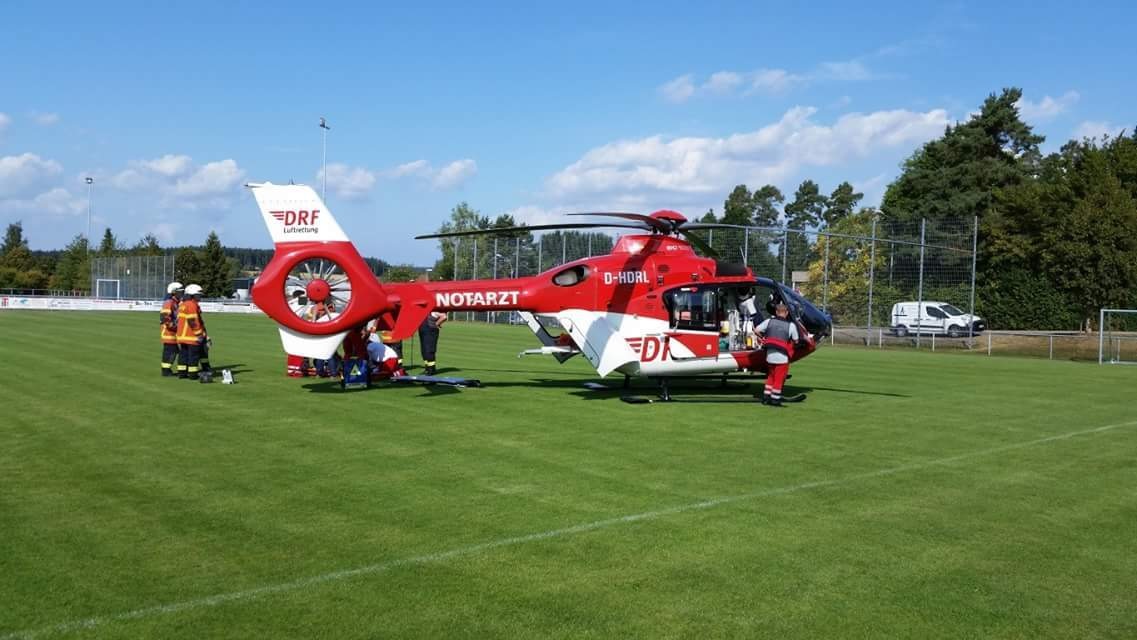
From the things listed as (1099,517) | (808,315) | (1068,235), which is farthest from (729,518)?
(1068,235)

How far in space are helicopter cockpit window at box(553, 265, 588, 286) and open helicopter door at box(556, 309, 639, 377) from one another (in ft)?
1.64

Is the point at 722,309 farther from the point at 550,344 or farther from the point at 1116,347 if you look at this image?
the point at 1116,347

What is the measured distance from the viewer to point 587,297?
14672 millimetres

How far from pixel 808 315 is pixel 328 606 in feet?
39.6

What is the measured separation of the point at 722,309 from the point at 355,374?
690cm

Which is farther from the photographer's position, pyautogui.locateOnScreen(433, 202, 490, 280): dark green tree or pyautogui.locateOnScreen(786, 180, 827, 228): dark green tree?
pyautogui.locateOnScreen(786, 180, 827, 228): dark green tree

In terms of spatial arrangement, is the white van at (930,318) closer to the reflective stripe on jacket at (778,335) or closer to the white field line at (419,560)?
the reflective stripe on jacket at (778,335)

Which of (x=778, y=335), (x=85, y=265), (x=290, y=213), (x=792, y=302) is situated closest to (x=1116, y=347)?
(x=792, y=302)

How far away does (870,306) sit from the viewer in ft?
125

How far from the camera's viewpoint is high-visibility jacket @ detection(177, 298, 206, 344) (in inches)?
640

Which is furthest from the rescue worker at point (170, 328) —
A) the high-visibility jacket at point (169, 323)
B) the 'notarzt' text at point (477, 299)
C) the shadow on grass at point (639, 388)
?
the 'notarzt' text at point (477, 299)

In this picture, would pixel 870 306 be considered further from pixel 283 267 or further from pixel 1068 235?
pixel 283 267

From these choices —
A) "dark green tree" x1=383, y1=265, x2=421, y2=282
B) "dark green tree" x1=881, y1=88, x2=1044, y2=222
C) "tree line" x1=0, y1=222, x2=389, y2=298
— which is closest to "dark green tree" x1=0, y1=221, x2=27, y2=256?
"tree line" x1=0, y1=222, x2=389, y2=298

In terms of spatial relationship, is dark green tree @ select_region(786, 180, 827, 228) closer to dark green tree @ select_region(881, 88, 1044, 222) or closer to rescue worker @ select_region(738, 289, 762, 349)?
dark green tree @ select_region(881, 88, 1044, 222)
